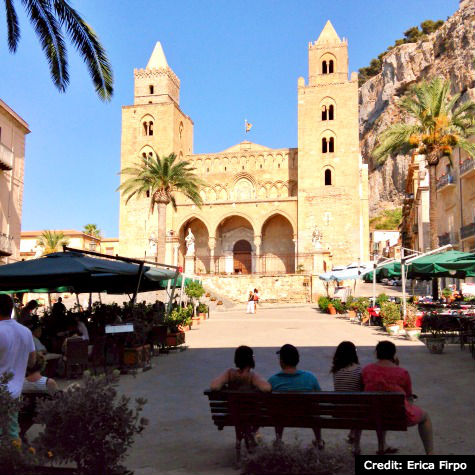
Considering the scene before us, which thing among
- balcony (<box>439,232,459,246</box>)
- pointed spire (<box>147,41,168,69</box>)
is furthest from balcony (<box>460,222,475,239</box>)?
pointed spire (<box>147,41,168,69</box>)

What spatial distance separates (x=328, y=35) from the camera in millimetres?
46188

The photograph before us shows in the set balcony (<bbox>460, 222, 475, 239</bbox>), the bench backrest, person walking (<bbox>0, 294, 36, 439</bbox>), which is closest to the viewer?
the bench backrest

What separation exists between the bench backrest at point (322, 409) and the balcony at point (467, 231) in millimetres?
26309

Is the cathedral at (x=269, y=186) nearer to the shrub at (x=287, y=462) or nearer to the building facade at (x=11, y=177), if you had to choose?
the building facade at (x=11, y=177)

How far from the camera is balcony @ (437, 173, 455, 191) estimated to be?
31359 mm

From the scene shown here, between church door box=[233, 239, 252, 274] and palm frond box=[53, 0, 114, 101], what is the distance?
117ft

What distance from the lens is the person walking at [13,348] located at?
3990 millimetres

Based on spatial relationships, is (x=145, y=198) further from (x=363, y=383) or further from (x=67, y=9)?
(x=363, y=383)

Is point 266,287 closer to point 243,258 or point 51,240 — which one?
point 243,258

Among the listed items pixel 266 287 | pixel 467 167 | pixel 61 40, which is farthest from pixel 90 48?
pixel 266 287

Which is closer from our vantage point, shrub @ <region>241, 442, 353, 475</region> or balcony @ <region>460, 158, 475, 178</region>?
shrub @ <region>241, 442, 353, 475</region>

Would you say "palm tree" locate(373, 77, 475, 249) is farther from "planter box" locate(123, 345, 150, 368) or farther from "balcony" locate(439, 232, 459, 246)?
"planter box" locate(123, 345, 150, 368)

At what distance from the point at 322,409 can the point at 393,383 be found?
0.66m

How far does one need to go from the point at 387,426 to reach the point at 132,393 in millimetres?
4148
